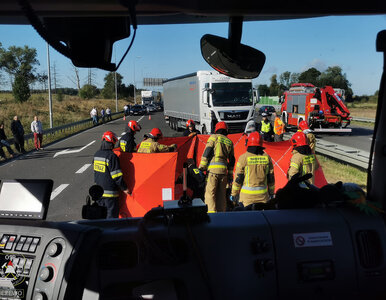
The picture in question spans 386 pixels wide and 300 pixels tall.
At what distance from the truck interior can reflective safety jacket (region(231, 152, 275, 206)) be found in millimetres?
3660

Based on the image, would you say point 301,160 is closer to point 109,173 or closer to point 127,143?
point 109,173

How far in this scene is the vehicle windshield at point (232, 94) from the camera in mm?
23125

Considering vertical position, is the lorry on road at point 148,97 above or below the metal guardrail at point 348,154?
above

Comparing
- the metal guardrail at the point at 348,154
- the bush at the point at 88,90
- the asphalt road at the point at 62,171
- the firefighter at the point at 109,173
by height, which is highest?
the bush at the point at 88,90

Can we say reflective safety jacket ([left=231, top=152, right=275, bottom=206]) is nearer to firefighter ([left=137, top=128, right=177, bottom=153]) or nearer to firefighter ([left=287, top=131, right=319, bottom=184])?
firefighter ([left=287, top=131, right=319, bottom=184])

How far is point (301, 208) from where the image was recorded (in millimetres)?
2523

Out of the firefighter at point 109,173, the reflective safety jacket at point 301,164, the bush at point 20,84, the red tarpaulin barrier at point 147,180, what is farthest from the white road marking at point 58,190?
the reflective safety jacket at point 301,164

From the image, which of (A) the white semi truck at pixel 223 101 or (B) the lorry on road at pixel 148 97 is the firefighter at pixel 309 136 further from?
(B) the lorry on road at pixel 148 97

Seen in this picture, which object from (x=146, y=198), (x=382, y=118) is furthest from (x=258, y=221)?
(x=146, y=198)

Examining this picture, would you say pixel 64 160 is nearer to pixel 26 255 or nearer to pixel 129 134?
pixel 129 134

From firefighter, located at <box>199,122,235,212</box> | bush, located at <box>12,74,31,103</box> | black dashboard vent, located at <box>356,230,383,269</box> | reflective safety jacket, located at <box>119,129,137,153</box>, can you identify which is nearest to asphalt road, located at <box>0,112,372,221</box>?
reflective safety jacket, located at <box>119,129,137,153</box>

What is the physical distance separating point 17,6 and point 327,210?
2.12 metres

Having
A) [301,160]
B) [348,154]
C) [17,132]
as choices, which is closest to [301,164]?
[301,160]

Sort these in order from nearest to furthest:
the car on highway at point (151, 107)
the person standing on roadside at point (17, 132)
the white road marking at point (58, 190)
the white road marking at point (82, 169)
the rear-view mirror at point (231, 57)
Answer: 1. the rear-view mirror at point (231, 57)
2. the white road marking at point (58, 190)
3. the white road marking at point (82, 169)
4. the person standing on roadside at point (17, 132)
5. the car on highway at point (151, 107)
